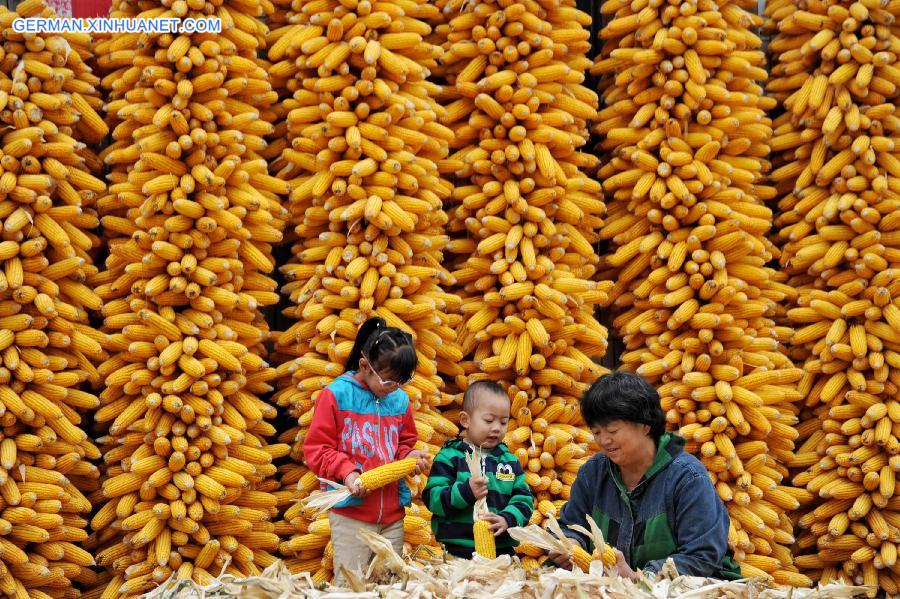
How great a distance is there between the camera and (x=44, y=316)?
208 inches

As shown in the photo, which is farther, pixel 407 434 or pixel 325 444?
pixel 407 434

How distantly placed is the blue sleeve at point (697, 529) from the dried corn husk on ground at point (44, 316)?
10.00ft

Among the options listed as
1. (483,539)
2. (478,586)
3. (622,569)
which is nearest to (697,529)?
(622,569)

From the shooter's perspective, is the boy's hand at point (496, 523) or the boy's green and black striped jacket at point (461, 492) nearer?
the boy's hand at point (496, 523)

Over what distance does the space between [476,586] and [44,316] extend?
125 inches

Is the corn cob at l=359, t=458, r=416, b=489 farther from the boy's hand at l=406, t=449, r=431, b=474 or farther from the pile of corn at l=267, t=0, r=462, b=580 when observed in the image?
the pile of corn at l=267, t=0, r=462, b=580

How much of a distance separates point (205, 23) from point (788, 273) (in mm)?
3544

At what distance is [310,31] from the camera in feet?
18.8

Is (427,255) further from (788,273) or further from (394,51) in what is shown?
(788,273)

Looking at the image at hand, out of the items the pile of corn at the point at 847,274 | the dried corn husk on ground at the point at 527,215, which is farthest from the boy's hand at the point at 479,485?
the pile of corn at the point at 847,274

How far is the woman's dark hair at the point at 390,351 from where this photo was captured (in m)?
4.34

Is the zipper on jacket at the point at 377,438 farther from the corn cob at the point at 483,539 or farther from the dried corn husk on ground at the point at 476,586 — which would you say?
the dried corn husk on ground at the point at 476,586

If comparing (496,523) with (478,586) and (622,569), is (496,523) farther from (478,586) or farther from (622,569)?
(478,586)

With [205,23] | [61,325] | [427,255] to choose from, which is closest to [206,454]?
[61,325]
